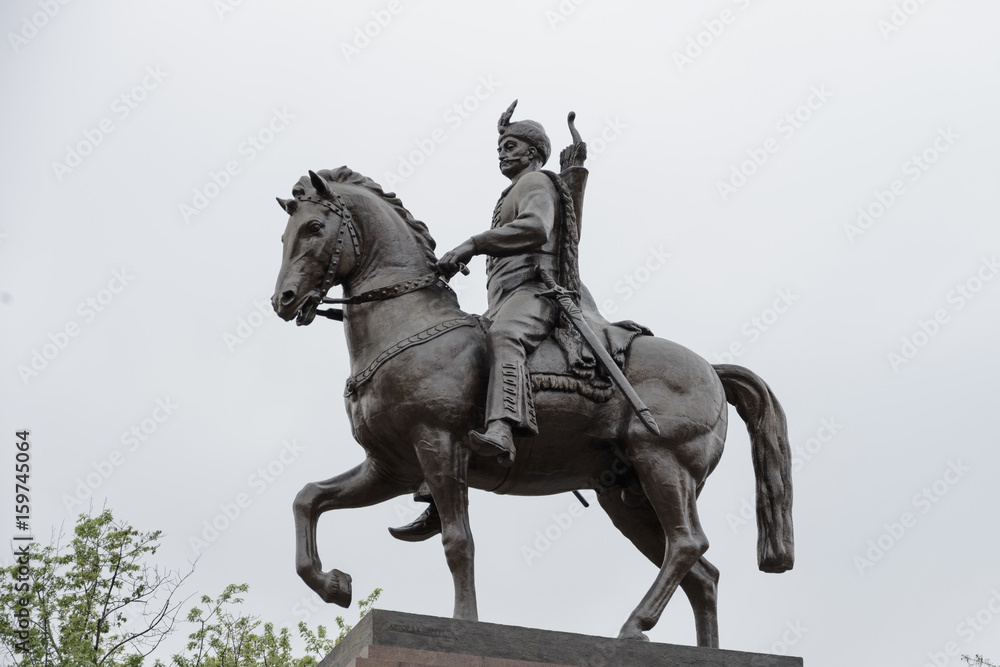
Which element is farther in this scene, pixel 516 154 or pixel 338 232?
pixel 516 154

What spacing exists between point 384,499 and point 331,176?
7.84ft

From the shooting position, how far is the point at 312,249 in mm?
9672

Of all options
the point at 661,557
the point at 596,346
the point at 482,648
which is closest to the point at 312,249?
the point at 596,346

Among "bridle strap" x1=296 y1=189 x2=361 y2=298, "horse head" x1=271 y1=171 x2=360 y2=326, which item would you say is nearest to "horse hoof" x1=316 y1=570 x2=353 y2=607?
"horse head" x1=271 y1=171 x2=360 y2=326

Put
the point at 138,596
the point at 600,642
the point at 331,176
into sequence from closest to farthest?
the point at 600,642 < the point at 331,176 < the point at 138,596

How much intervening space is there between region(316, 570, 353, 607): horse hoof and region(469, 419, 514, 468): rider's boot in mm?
1321

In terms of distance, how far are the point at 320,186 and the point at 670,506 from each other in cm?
330

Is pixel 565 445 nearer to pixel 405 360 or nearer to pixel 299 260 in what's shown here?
pixel 405 360

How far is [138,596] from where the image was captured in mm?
17672

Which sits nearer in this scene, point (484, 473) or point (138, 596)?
point (484, 473)

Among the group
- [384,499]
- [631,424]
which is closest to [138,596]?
[384,499]

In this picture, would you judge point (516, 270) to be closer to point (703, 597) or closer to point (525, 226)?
point (525, 226)

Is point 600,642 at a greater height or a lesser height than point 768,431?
lesser

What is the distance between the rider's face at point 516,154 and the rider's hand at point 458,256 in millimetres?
1139
